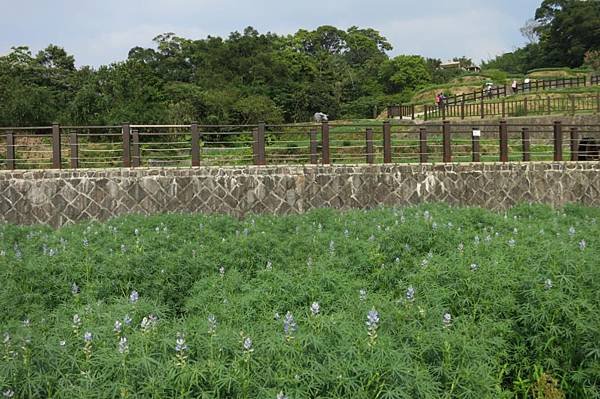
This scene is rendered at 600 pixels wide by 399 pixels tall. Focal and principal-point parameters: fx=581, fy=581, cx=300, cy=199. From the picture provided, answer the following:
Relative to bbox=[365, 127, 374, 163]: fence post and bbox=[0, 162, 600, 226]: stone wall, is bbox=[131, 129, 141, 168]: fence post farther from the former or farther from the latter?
bbox=[365, 127, 374, 163]: fence post

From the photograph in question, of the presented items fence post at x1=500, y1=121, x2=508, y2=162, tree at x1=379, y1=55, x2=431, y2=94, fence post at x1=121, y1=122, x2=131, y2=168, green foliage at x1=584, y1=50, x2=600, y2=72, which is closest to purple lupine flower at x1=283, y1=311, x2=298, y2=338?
fence post at x1=121, y1=122, x2=131, y2=168

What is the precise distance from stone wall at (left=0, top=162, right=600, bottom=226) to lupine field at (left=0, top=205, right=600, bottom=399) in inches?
163

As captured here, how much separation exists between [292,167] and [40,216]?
5.59m

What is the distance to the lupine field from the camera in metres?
3.46

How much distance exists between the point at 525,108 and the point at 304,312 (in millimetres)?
27112

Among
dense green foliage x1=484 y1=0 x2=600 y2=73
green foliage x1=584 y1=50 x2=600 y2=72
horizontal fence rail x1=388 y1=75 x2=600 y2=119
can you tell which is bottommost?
horizontal fence rail x1=388 y1=75 x2=600 y2=119

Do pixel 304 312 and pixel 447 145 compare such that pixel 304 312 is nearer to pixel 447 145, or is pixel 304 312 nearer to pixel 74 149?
pixel 74 149

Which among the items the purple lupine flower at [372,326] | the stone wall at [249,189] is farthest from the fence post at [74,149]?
the purple lupine flower at [372,326]

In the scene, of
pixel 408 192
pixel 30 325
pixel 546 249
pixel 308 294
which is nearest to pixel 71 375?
pixel 30 325

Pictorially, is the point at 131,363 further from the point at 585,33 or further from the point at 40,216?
the point at 585,33

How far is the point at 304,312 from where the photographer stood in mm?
4836

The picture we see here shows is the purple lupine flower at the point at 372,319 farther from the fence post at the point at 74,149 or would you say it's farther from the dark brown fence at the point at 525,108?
the dark brown fence at the point at 525,108

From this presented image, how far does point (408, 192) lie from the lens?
549 inches

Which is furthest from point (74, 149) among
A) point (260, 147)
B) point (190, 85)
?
point (190, 85)
